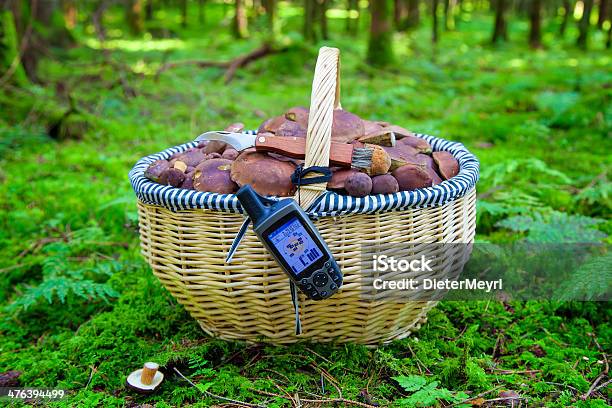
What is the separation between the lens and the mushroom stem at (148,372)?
2035 millimetres

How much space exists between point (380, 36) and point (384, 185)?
24.1ft

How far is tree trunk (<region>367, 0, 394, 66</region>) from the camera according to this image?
850 cm

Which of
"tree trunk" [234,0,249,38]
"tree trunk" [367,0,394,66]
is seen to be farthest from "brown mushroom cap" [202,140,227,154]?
"tree trunk" [234,0,249,38]

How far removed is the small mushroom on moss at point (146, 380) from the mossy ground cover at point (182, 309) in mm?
52

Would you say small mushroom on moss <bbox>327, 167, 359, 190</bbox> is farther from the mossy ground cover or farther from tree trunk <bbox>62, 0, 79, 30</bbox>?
tree trunk <bbox>62, 0, 79, 30</bbox>

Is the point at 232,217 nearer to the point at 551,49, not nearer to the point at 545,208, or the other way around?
the point at 545,208

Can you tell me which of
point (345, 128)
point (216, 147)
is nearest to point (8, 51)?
point (216, 147)

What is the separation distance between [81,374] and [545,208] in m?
2.65

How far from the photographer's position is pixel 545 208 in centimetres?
330

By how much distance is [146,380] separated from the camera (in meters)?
2.05

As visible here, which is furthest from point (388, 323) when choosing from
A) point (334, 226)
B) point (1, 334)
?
point (1, 334)

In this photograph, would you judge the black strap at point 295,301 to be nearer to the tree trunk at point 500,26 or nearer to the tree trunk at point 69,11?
the tree trunk at point 500,26

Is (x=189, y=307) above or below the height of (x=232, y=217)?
below

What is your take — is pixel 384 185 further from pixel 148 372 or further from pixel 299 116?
pixel 148 372
